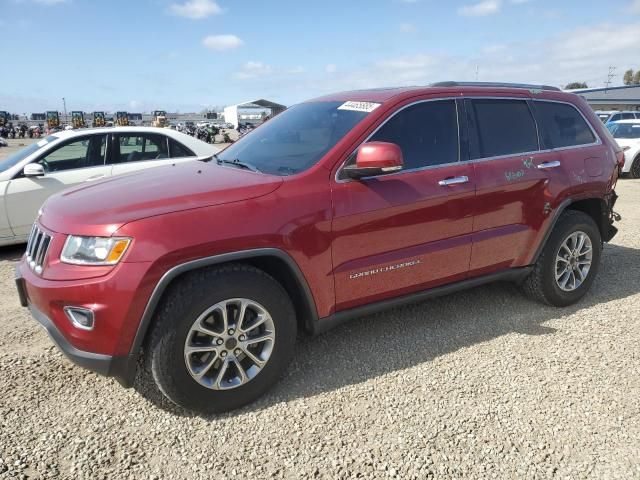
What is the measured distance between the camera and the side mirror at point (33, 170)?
5.73 metres

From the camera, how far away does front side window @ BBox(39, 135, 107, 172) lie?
6066mm

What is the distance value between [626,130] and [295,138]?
13.3m

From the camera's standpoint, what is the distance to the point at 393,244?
3146 millimetres

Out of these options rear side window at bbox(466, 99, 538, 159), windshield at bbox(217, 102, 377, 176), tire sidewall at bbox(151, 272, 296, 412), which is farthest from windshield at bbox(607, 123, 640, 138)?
tire sidewall at bbox(151, 272, 296, 412)

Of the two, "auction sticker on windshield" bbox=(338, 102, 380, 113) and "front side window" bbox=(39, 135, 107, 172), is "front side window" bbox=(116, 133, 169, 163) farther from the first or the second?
"auction sticker on windshield" bbox=(338, 102, 380, 113)

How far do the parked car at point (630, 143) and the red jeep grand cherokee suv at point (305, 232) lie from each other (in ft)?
33.6

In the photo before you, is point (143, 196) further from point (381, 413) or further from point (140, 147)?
point (140, 147)

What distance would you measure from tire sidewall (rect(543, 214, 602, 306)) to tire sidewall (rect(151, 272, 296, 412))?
2.36 m

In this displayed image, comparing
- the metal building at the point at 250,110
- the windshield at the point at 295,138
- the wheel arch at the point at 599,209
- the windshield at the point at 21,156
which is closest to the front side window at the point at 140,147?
the windshield at the point at 21,156

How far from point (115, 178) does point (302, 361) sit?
1.80 meters

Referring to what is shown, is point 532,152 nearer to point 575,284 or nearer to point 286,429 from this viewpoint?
point 575,284

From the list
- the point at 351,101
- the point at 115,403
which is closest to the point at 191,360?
the point at 115,403

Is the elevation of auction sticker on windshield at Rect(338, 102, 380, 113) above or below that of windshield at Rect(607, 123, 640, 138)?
above

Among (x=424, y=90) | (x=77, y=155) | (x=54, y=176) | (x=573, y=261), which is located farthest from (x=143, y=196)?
(x=77, y=155)
